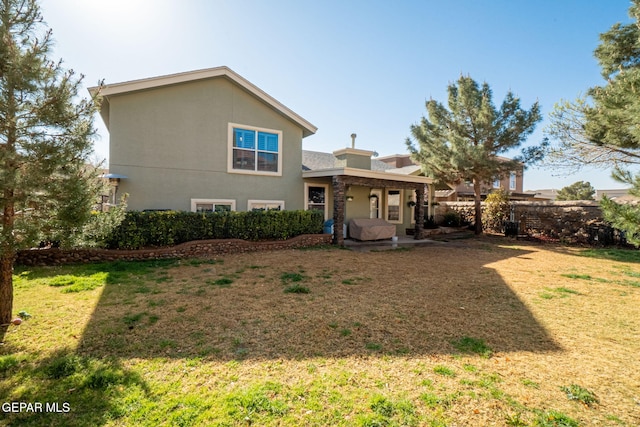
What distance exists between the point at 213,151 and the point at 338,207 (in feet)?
17.5

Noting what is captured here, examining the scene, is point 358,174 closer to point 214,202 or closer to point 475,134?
point 214,202

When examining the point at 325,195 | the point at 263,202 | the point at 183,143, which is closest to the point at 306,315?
the point at 263,202

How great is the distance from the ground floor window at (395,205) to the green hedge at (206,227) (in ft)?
20.1

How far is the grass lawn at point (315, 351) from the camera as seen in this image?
2.56 meters

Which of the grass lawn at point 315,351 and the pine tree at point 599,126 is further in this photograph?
→ the pine tree at point 599,126

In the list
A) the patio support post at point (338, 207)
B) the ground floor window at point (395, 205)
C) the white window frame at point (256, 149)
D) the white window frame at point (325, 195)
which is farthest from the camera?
the ground floor window at point (395, 205)

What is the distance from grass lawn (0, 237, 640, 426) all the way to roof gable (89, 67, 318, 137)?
231 inches

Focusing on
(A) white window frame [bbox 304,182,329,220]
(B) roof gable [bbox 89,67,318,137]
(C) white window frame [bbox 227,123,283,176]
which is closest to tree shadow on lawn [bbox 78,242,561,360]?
(C) white window frame [bbox 227,123,283,176]

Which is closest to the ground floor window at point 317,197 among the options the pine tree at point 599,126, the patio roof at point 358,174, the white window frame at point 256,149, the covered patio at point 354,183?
the covered patio at point 354,183

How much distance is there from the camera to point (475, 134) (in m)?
16.8

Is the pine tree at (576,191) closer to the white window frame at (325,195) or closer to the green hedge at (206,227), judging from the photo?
the white window frame at (325,195)

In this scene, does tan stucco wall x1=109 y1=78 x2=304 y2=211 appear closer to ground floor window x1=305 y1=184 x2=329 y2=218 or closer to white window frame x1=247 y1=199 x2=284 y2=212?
white window frame x1=247 y1=199 x2=284 y2=212

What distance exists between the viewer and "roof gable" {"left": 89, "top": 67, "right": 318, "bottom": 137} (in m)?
9.53

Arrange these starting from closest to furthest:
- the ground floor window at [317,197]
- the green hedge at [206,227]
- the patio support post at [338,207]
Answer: the green hedge at [206,227], the patio support post at [338,207], the ground floor window at [317,197]
